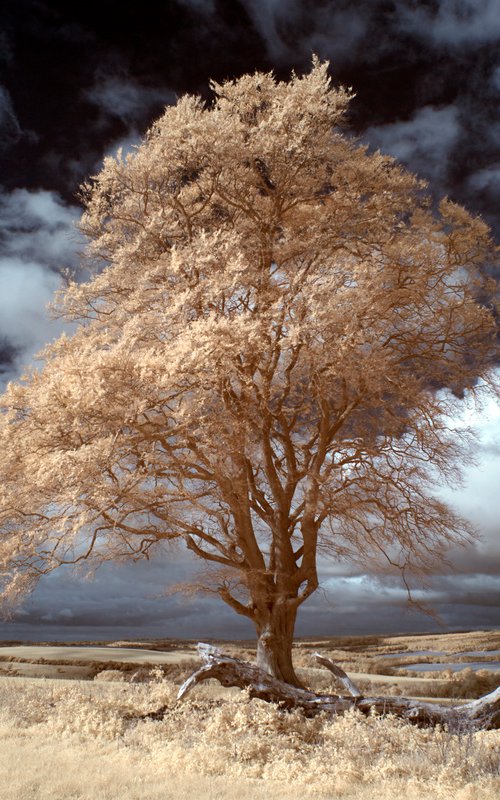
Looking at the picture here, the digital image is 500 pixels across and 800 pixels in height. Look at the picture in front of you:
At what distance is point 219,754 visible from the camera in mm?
8156

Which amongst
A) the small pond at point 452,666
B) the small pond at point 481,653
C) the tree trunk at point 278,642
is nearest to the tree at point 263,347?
the tree trunk at point 278,642

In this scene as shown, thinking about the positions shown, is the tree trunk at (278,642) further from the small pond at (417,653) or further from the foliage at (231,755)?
the small pond at (417,653)

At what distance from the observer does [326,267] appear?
14594 mm

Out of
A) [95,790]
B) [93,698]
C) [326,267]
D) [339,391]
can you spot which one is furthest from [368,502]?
[95,790]

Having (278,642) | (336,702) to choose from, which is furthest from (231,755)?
(278,642)

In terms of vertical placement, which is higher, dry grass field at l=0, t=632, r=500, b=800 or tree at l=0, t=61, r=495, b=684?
tree at l=0, t=61, r=495, b=684

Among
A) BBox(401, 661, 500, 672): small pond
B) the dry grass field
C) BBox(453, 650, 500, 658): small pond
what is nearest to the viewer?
the dry grass field

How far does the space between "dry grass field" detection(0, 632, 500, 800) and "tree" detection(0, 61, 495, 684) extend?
3386 millimetres

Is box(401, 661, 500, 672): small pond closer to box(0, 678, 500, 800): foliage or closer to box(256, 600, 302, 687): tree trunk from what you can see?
box(256, 600, 302, 687): tree trunk

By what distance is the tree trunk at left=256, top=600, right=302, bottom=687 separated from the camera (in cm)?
1373

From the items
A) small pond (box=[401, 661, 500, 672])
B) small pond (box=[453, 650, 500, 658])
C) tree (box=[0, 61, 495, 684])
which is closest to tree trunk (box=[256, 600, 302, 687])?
tree (box=[0, 61, 495, 684])

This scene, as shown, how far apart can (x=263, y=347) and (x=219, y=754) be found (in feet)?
22.9

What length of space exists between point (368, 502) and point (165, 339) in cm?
573

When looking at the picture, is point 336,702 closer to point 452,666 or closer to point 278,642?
point 278,642
